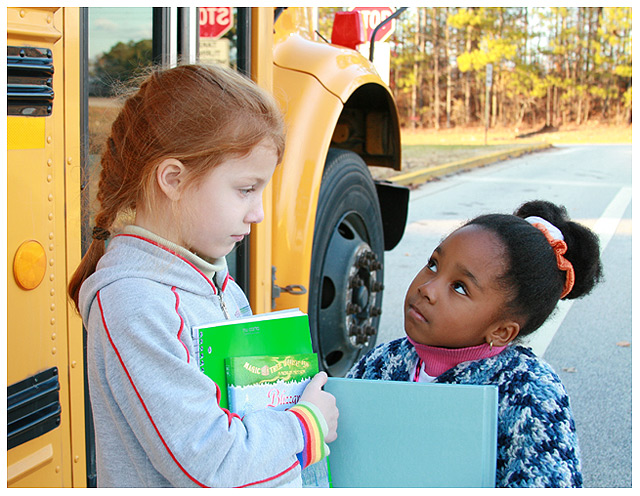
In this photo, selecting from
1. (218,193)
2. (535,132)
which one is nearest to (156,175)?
(218,193)

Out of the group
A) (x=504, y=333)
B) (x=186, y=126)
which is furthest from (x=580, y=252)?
(x=186, y=126)

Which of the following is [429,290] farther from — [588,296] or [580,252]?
[588,296]

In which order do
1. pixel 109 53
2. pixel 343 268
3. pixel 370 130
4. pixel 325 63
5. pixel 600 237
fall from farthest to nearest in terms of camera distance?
pixel 600 237 < pixel 370 130 < pixel 343 268 < pixel 325 63 < pixel 109 53

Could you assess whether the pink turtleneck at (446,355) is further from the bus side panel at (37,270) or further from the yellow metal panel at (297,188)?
the yellow metal panel at (297,188)

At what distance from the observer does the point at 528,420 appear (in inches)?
51.7

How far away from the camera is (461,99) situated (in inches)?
1123

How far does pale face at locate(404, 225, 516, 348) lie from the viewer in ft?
4.68

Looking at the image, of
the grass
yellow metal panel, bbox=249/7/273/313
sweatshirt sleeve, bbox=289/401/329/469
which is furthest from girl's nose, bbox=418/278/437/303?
the grass

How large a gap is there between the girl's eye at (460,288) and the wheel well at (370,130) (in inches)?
92.6

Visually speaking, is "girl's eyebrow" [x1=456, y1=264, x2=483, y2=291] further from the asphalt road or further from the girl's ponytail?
the asphalt road

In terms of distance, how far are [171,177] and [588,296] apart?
483 cm

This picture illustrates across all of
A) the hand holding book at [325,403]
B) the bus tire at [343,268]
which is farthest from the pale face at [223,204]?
the bus tire at [343,268]

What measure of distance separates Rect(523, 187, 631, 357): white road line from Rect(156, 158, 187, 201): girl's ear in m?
1.60

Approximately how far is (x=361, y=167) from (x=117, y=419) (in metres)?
2.33
